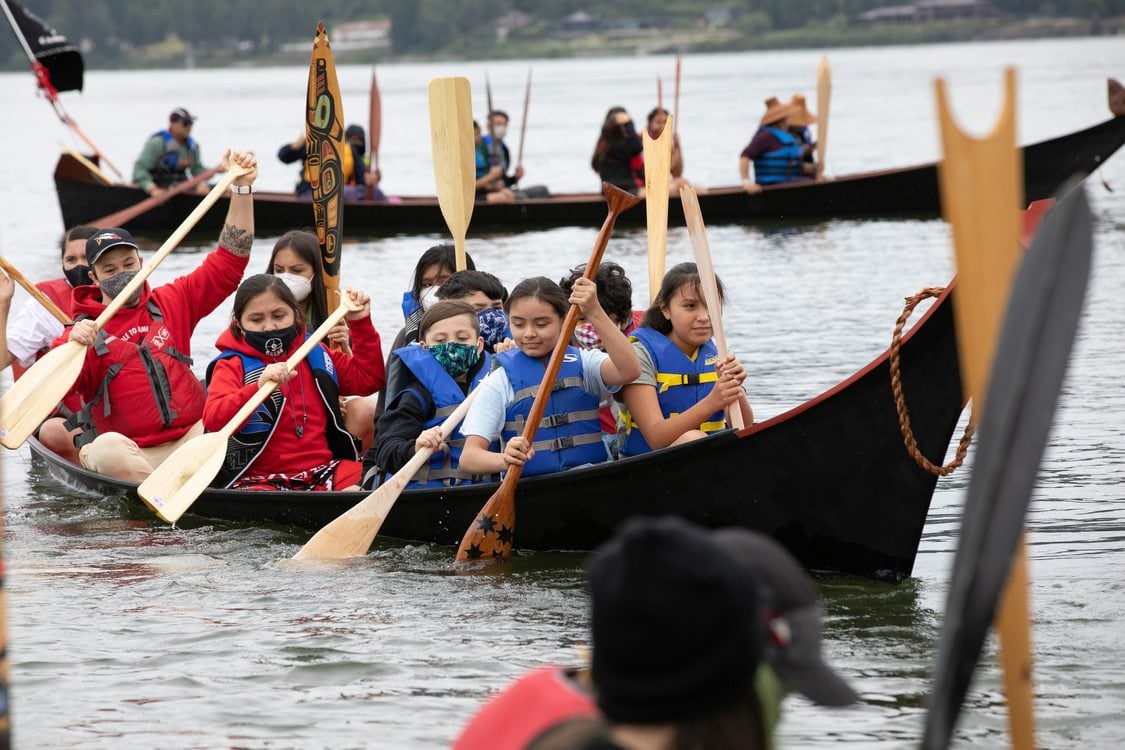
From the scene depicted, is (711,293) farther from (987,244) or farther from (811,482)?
(987,244)

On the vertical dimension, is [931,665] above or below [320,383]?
below

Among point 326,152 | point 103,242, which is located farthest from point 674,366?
point 326,152

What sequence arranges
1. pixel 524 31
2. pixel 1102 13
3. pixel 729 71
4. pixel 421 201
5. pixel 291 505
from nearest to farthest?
pixel 291 505 → pixel 421 201 → pixel 729 71 → pixel 1102 13 → pixel 524 31

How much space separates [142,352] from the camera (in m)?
5.83

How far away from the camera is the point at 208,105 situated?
167 ft

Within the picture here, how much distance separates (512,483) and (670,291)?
2.59 ft

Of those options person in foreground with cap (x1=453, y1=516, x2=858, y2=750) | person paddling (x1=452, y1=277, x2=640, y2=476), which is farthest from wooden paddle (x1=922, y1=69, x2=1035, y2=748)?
person paddling (x1=452, y1=277, x2=640, y2=476)

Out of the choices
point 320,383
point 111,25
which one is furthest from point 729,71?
point 320,383

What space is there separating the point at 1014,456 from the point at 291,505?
3.82 m

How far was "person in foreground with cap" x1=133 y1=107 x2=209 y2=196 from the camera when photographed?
14.7 metres

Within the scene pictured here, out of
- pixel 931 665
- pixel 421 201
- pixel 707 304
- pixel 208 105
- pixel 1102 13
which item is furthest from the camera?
pixel 1102 13

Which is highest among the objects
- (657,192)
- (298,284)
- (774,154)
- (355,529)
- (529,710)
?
(774,154)

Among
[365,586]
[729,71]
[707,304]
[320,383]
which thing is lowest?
[365,586]

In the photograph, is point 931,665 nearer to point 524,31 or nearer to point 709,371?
point 709,371
